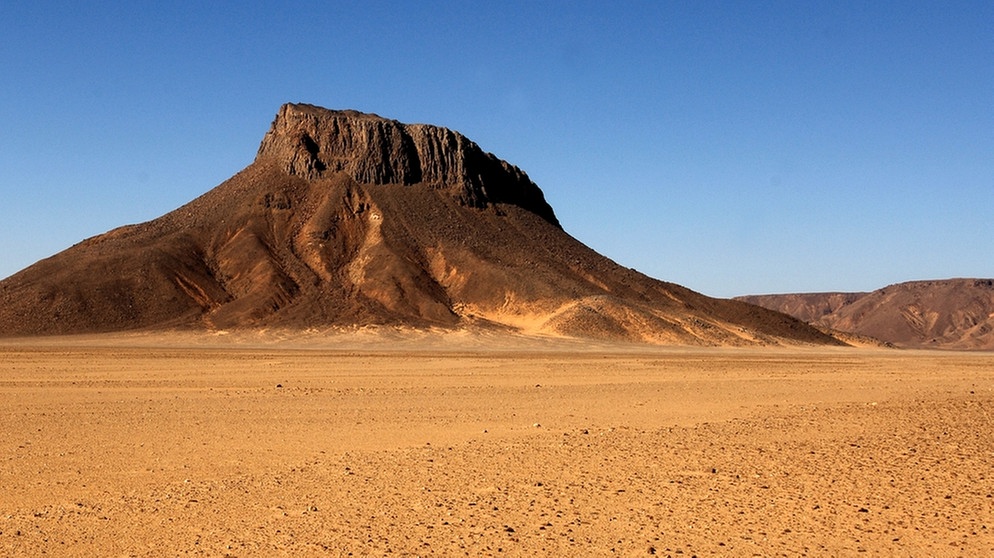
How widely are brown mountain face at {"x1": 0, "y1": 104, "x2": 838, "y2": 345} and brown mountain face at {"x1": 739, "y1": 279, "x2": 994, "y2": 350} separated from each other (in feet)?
221

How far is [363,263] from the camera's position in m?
91.7

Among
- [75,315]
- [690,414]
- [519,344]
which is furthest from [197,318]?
[690,414]

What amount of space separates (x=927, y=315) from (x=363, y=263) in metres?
113

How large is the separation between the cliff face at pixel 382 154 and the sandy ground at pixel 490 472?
261 ft

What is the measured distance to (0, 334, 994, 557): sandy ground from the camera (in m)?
9.19

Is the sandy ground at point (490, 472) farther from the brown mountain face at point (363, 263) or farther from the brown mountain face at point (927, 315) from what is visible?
the brown mountain face at point (927, 315)

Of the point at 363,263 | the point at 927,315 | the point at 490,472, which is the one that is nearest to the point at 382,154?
the point at 363,263

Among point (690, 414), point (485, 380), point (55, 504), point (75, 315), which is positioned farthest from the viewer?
point (75, 315)

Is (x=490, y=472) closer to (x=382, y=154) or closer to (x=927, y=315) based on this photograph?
(x=382, y=154)

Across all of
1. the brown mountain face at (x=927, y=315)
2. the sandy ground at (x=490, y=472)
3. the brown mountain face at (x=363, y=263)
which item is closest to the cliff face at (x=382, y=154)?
the brown mountain face at (x=363, y=263)

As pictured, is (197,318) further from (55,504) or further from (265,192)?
(55,504)

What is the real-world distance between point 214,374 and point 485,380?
1071 centimetres

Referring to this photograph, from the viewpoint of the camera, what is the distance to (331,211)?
322ft

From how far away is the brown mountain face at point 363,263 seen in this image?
79062 millimetres
